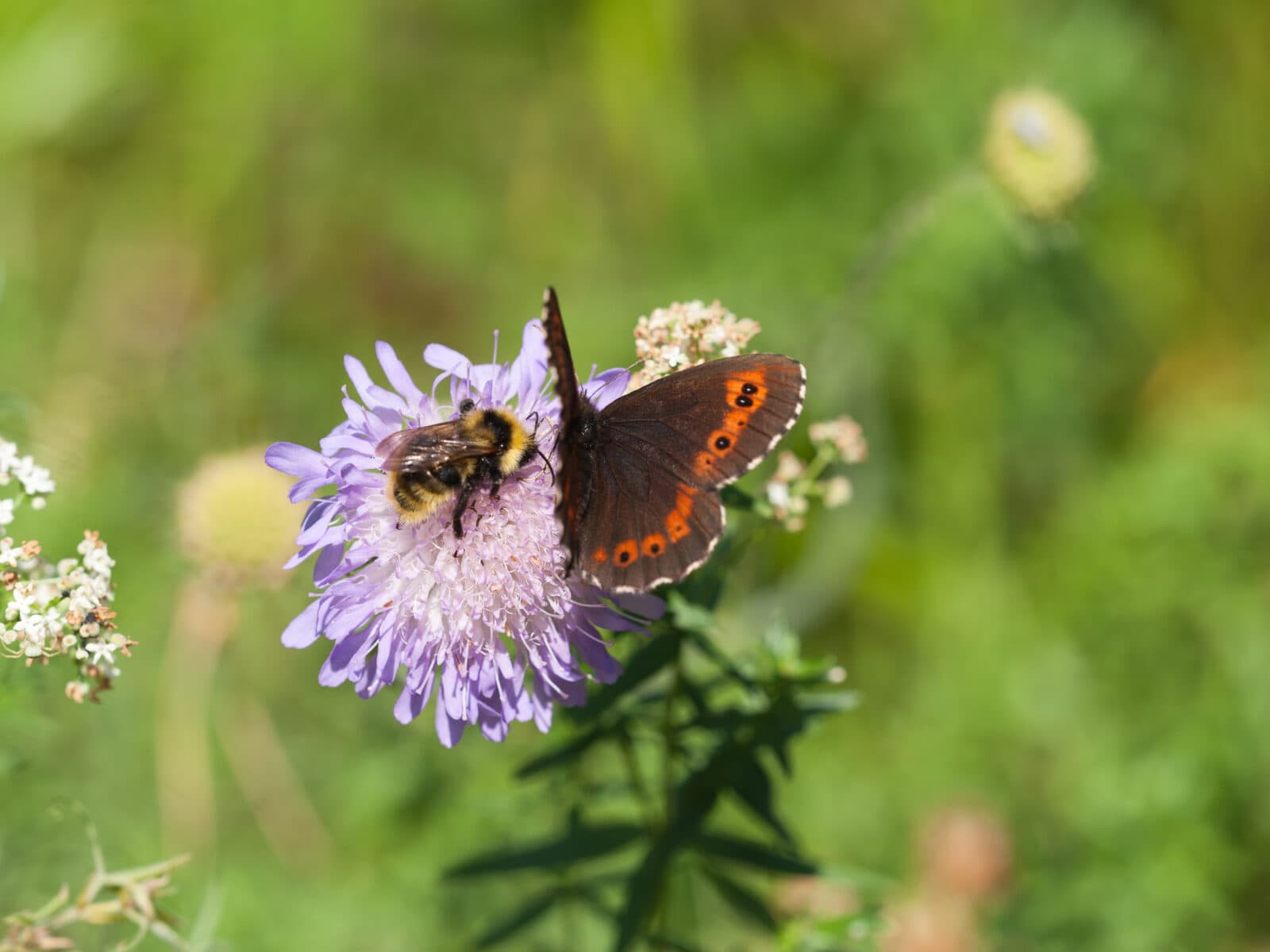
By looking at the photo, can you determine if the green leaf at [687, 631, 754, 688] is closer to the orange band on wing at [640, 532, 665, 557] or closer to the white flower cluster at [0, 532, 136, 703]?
the orange band on wing at [640, 532, 665, 557]

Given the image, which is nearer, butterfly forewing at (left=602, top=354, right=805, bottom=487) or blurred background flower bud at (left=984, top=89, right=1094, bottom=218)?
butterfly forewing at (left=602, top=354, right=805, bottom=487)

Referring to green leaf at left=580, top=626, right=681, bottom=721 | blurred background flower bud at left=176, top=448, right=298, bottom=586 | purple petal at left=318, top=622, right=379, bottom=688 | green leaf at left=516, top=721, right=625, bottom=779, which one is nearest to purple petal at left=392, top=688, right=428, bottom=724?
purple petal at left=318, top=622, right=379, bottom=688

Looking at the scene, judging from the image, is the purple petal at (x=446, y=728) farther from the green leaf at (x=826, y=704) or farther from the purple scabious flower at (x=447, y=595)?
the green leaf at (x=826, y=704)

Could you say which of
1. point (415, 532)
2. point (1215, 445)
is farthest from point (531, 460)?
point (1215, 445)

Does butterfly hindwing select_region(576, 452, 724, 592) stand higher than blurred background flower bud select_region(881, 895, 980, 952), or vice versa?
butterfly hindwing select_region(576, 452, 724, 592)

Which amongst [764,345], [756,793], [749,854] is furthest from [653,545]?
[764,345]

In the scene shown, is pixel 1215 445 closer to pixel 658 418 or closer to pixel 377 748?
pixel 658 418
